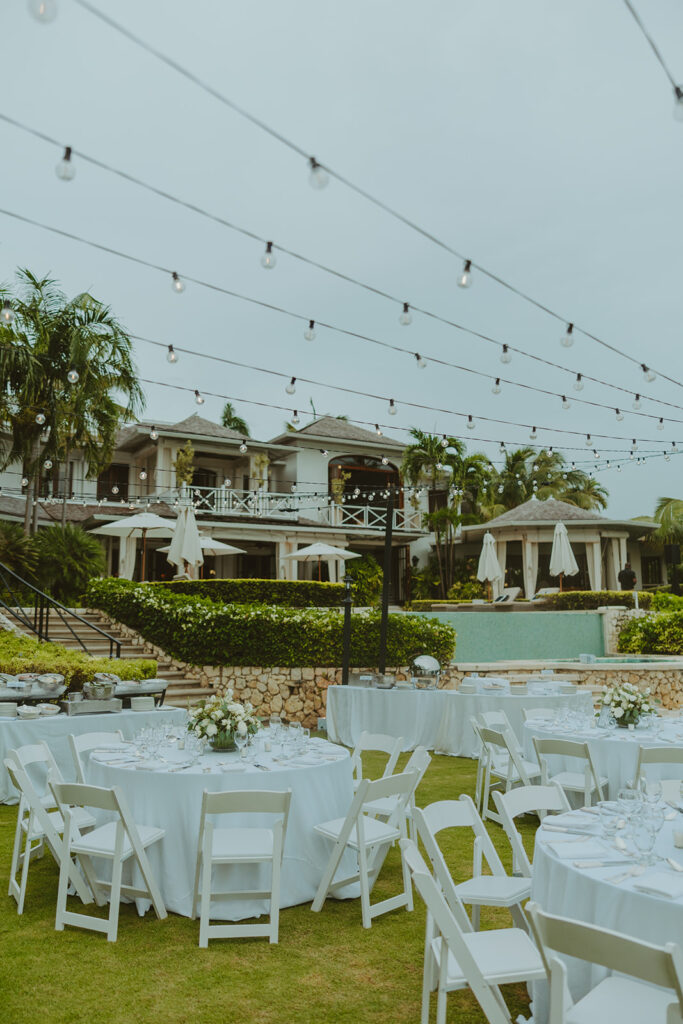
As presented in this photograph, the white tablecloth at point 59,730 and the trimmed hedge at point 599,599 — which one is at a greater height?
the trimmed hedge at point 599,599

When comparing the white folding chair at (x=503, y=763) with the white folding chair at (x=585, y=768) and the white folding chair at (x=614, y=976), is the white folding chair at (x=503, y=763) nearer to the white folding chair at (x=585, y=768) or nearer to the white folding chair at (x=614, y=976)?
the white folding chair at (x=585, y=768)

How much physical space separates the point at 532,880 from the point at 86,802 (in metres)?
2.45

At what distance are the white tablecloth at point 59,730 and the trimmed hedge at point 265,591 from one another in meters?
10.2

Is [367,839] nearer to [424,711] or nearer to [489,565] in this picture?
[424,711]

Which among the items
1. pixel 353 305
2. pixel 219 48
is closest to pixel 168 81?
pixel 219 48

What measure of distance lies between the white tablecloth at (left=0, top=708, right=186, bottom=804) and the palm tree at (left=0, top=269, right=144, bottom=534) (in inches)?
457

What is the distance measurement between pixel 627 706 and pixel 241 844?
12.8 feet

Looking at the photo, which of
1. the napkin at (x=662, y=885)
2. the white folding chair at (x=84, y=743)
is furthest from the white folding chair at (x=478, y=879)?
the white folding chair at (x=84, y=743)

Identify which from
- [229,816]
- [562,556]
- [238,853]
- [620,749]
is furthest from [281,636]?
[562,556]

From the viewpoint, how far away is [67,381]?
18.7 m

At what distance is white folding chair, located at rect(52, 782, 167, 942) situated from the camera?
450cm

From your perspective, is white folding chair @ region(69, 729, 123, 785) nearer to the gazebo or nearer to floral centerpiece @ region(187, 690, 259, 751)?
floral centerpiece @ region(187, 690, 259, 751)

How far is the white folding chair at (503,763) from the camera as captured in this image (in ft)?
21.8

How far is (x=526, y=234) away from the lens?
10578mm
